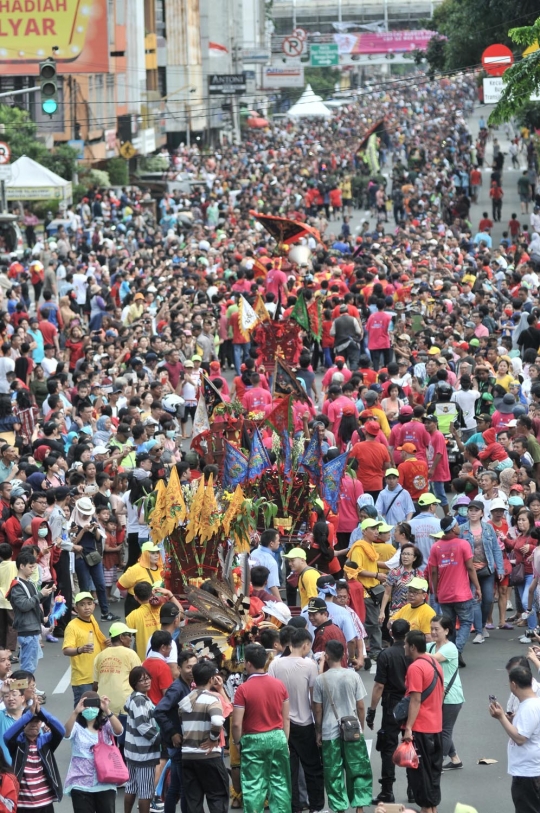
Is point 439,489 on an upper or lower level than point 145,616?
lower

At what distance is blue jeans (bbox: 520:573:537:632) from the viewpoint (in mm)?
13715

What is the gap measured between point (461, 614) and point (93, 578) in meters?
3.50

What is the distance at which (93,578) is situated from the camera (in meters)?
14.6

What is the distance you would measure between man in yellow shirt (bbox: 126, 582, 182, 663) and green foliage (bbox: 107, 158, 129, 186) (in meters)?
39.5

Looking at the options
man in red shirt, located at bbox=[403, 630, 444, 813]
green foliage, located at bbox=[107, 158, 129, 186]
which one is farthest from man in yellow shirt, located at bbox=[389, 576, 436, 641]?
green foliage, located at bbox=[107, 158, 129, 186]

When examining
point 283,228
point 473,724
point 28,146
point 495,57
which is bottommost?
point 473,724

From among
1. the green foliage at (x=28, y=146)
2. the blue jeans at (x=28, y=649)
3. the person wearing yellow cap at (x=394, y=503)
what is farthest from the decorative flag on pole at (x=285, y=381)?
the green foliage at (x=28, y=146)

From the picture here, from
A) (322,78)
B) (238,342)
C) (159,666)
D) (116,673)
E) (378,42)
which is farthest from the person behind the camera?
(378,42)

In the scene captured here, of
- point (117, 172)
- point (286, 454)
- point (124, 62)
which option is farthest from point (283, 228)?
point (124, 62)

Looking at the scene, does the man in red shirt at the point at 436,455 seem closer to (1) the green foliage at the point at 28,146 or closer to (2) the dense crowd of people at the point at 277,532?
(2) the dense crowd of people at the point at 277,532

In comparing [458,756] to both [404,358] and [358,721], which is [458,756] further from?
[404,358]

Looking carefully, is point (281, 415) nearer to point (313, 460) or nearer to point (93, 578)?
point (313, 460)

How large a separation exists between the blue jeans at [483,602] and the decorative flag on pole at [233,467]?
2.31 meters

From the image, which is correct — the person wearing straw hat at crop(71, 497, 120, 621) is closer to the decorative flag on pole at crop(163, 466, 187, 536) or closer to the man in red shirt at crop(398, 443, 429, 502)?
the decorative flag on pole at crop(163, 466, 187, 536)
